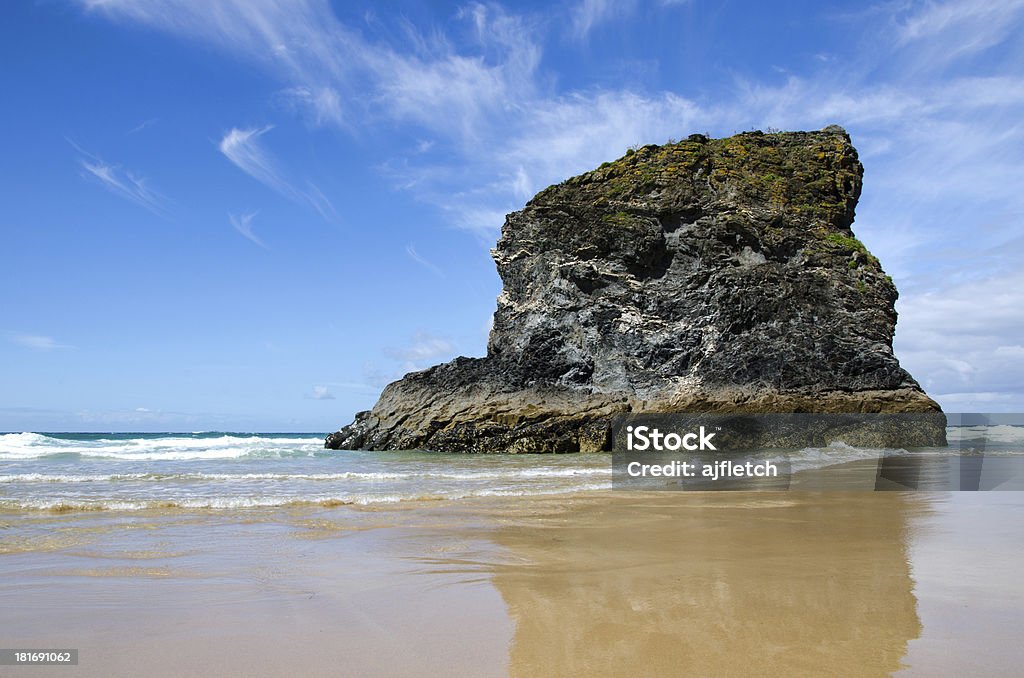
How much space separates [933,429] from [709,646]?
72.2 feet

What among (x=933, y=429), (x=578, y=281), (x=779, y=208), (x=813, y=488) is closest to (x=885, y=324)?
(x=933, y=429)

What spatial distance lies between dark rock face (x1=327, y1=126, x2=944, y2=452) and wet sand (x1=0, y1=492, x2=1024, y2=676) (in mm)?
15487

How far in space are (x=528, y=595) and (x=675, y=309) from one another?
803 inches

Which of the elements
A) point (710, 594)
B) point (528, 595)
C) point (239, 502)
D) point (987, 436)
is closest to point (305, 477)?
point (239, 502)

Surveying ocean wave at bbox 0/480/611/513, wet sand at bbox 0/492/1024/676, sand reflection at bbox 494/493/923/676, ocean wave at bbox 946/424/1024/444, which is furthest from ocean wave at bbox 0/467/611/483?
ocean wave at bbox 946/424/1024/444

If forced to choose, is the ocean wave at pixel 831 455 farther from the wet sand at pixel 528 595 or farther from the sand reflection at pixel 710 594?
the sand reflection at pixel 710 594

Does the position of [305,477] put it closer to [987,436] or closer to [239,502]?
[239,502]

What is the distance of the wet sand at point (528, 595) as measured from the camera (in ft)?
8.44

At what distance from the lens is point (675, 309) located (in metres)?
23.0

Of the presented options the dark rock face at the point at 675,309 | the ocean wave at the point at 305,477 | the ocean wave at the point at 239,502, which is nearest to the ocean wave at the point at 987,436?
the dark rock face at the point at 675,309

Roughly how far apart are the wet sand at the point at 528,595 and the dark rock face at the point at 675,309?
1549 cm

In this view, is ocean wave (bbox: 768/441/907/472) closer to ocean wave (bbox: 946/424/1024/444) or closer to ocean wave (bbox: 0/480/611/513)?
ocean wave (bbox: 0/480/611/513)

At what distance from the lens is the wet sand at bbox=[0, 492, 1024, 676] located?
2572 millimetres

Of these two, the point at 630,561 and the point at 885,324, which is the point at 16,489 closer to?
the point at 630,561
